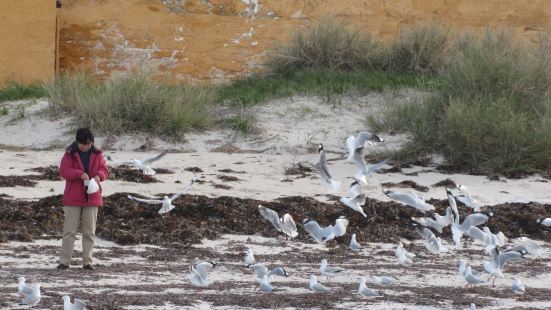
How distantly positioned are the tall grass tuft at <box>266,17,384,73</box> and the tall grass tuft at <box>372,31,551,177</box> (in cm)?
129

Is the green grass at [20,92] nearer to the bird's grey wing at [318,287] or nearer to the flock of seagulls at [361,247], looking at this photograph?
the flock of seagulls at [361,247]

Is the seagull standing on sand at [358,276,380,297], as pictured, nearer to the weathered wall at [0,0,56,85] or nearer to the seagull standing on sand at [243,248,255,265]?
A: the seagull standing on sand at [243,248,255,265]

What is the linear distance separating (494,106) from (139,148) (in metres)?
4.19

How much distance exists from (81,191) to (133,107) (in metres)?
5.68

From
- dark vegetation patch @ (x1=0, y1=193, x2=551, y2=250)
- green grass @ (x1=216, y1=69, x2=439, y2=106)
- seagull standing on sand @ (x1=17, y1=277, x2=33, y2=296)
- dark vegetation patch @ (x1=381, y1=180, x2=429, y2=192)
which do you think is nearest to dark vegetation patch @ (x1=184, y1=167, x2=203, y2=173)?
dark vegetation patch @ (x1=0, y1=193, x2=551, y2=250)

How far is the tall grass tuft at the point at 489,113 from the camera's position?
13531 mm

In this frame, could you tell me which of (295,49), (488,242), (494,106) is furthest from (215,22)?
(488,242)

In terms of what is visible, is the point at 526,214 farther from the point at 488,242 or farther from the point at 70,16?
the point at 70,16

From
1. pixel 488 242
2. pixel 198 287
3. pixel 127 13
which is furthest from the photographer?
pixel 127 13

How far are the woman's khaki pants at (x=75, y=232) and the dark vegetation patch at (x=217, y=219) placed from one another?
0.83 metres

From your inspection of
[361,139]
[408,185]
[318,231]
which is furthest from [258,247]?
[408,185]

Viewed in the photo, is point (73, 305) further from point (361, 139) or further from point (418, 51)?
point (418, 51)

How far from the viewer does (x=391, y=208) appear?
37.8 feet

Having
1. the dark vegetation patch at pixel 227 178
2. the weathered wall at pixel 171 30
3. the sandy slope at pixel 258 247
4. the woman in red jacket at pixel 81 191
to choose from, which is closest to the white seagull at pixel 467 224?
the sandy slope at pixel 258 247
